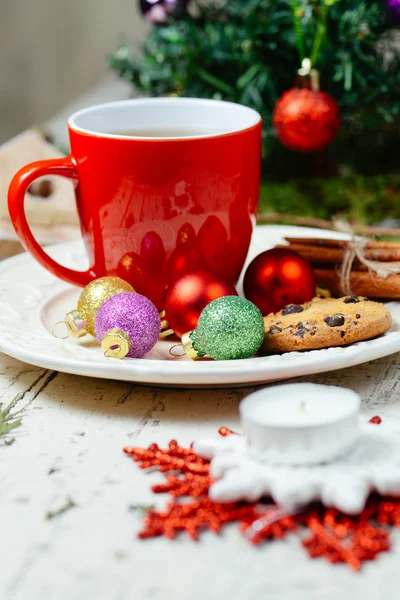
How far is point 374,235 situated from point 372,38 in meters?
0.39

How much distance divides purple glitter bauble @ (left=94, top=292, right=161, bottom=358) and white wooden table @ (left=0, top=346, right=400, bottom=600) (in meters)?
0.04

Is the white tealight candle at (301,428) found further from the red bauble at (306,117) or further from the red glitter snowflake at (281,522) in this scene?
the red bauble at (306,117)

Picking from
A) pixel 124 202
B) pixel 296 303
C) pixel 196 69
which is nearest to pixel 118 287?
pixel 124 202

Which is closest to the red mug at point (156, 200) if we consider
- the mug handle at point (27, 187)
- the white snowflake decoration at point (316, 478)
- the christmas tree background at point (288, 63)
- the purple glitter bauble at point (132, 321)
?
the mug handle at point (27, 187)

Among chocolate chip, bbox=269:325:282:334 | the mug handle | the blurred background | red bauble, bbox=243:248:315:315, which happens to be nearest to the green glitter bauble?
chocolate chip, bbox=269:325:282:334

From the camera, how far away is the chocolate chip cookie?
718 millimetres

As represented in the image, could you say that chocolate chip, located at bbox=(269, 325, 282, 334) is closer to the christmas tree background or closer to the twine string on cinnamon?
the twine string on cinnamon

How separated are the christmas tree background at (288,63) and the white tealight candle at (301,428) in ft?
2.64

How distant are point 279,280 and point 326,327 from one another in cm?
13

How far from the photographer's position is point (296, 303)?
845mm

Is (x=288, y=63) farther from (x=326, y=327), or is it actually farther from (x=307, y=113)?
(x=326, y=327)

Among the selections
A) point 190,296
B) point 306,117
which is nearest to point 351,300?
point 190,296

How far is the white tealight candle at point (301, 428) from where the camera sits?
537 millimetres

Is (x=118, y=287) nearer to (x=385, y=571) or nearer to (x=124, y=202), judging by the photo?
(x=124, y=202)
